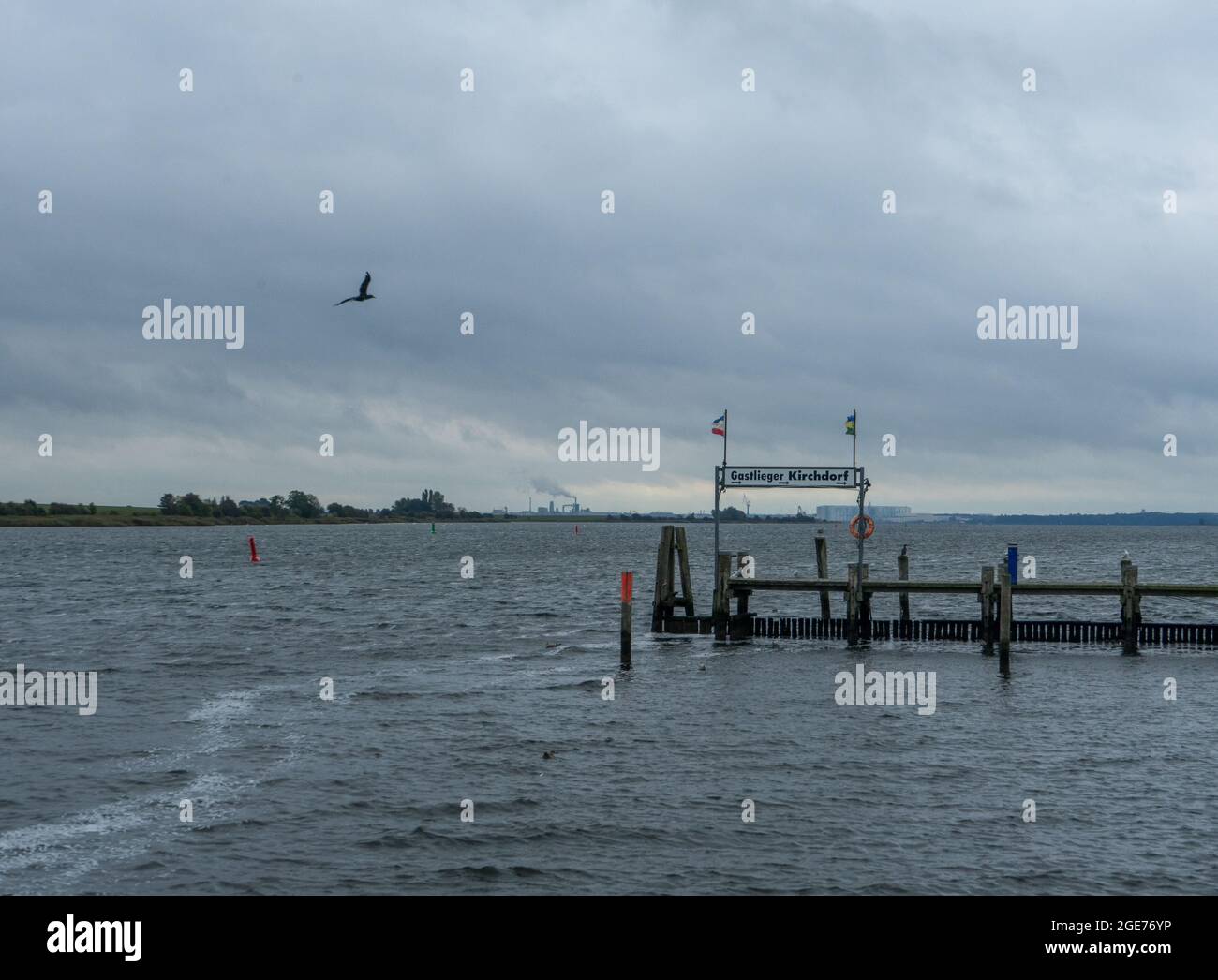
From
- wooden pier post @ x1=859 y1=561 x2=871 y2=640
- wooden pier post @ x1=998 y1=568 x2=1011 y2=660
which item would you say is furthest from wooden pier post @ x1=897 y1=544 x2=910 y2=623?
wooden pier post @ x1=998 y1=568 x2=1011 y2=660

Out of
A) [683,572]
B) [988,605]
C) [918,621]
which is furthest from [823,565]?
[988,605]

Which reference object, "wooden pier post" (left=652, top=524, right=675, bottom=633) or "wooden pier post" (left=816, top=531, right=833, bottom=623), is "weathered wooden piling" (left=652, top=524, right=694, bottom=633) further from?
"wooden pier post" (left=816, top=531, right=833, bottom=623)

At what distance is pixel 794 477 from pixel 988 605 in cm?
704

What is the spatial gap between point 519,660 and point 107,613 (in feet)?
84.9

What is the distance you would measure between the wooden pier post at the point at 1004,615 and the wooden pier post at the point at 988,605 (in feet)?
2.41

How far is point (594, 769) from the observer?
21.1 meters

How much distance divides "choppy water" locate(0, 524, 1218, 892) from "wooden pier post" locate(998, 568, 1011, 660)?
2.28 ft

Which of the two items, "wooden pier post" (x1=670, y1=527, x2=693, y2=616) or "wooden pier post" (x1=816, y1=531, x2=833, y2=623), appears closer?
"wooden pier post" (x1=670, y1=527, x2=693, y2=616)

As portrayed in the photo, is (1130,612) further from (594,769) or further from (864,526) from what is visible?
(594,769)

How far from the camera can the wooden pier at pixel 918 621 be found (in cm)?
3509

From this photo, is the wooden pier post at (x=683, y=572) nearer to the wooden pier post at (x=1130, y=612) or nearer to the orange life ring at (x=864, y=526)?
the orange life ring at (x=864, y=526)

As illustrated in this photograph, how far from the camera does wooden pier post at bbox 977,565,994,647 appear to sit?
3547 centimetres

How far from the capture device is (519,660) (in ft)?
118
